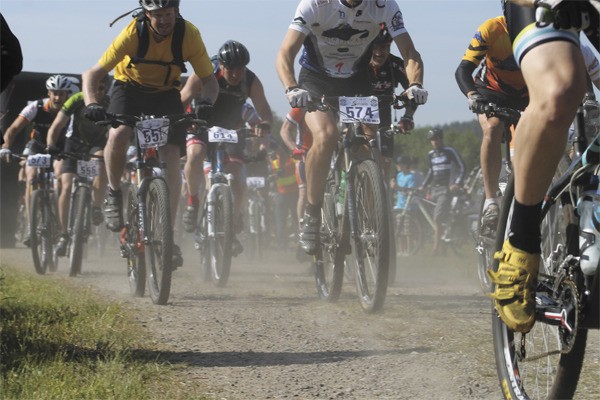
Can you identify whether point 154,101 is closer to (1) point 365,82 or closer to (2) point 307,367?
(1) point 365,82

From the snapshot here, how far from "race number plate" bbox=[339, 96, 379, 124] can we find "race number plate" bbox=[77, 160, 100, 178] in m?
4.83

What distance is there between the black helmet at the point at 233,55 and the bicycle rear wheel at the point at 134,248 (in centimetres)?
253

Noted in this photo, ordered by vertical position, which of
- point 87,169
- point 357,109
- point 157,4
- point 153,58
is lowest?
point 87,169

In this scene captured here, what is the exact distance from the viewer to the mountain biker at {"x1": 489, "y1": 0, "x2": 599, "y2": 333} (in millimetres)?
3277

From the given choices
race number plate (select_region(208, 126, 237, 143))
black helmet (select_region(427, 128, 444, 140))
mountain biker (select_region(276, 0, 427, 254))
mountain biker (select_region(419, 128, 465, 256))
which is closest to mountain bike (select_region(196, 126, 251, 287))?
race number plate (select_region(208, 126, 237, 143))

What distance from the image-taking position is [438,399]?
4.56m

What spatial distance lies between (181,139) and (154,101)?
0.37m

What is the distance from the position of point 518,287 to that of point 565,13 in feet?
2.91

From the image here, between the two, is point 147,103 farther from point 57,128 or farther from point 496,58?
point 57,128

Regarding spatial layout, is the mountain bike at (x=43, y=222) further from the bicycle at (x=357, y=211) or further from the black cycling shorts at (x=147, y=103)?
the bicycle at (x=357, y=211)

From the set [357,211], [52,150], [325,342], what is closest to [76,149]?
[52,150]

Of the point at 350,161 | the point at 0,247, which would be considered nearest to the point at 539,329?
the point at 350,161

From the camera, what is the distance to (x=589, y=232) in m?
3.38

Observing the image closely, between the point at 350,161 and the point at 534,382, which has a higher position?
the point at 350,161
